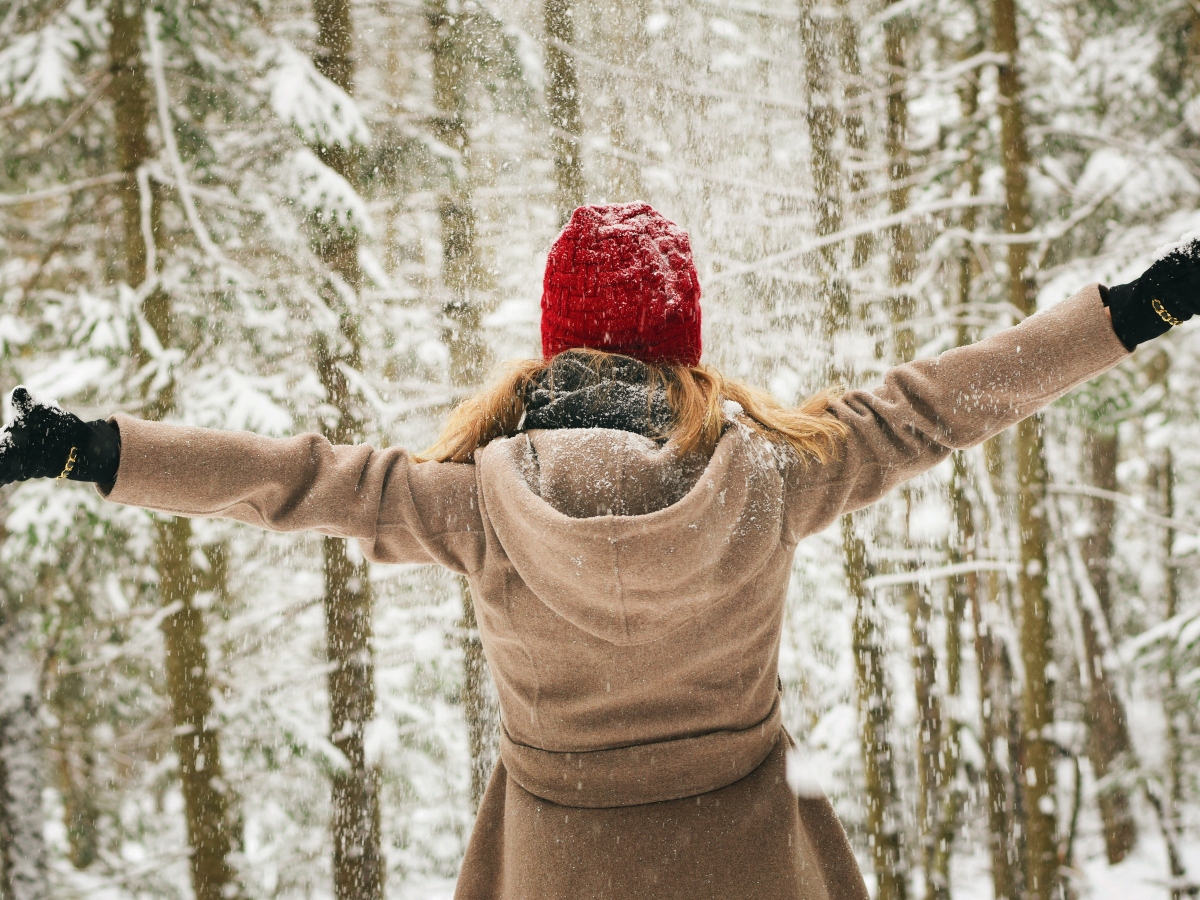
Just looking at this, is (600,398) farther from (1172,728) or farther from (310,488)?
(1172,728)

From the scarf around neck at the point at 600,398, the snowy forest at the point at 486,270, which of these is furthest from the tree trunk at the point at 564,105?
the scarf around neck at the point at 600,398

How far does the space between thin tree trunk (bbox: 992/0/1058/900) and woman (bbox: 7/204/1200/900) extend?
11.2ft

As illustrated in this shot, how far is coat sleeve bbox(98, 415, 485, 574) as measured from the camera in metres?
1.24

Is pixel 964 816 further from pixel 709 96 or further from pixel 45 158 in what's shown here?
pixel 45 158

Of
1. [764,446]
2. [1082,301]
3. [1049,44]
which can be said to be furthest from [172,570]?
[1049,44]

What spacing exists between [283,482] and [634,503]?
58cm

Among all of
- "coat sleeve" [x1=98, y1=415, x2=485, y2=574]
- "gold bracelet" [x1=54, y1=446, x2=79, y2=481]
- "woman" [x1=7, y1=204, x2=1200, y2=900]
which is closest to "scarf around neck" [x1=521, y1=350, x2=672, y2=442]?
"woman" [x1=7, y1=204, x2=1200, y2=900]

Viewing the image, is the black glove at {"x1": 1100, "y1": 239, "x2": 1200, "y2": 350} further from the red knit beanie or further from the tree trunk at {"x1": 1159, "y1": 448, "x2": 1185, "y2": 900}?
the tree trunk at {"x1": 1159, "y1": 448, "x2": 1185, "y2": 900}

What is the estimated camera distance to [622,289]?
1.48 meters

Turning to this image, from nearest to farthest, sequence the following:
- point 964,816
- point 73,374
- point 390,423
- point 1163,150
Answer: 1. point 73,374
2. point 1163,150
3. point 390,423
4. point 964,816

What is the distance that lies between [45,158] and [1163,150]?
258 inches

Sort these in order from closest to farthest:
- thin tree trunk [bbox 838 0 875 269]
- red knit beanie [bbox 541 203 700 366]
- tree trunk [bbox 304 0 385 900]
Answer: red knit beanie [bbox 541 203 700 366], tree trunk [bbox 304 0 385 900], thin tree trunk [bbox 838 0 875 269]

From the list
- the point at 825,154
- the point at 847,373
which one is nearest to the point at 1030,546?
the point at 847,373

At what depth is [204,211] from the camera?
179 inches
